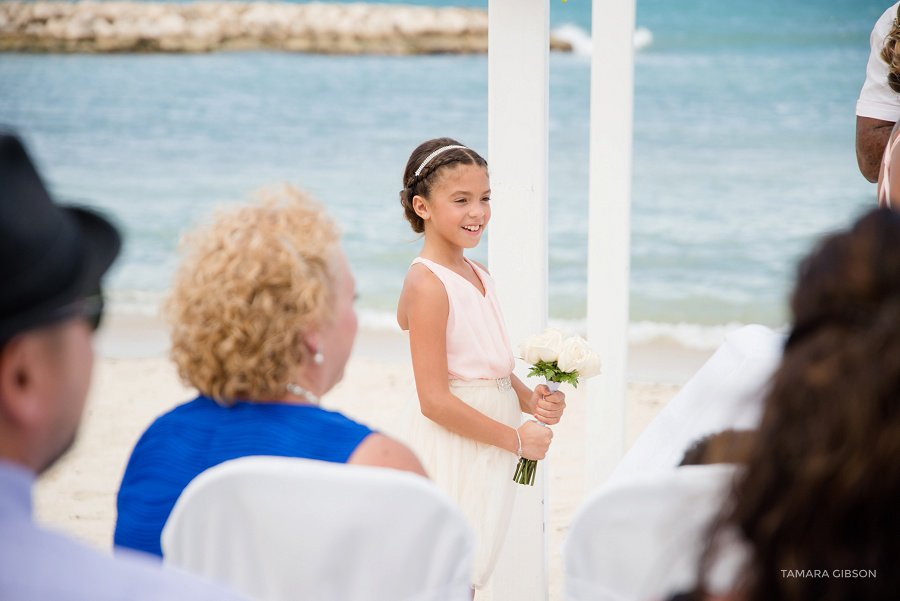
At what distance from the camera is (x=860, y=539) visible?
0.85 m

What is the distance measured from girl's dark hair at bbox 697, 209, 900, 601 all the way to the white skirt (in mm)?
2004

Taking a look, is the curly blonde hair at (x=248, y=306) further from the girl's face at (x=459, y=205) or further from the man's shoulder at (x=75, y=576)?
the girl's face at (x=459, y=205)

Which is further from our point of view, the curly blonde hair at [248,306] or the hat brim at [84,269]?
the curly blonde hair at [248,306]

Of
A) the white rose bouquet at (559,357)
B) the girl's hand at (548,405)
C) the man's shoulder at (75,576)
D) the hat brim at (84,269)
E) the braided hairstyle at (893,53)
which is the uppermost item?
the braided hairstyle at (893,53)

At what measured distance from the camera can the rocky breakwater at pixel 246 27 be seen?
67.9 ft

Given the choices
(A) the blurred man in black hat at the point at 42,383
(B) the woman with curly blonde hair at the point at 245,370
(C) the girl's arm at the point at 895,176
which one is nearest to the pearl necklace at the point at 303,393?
(B) the woman with curly blonde hair at the point at 245,370

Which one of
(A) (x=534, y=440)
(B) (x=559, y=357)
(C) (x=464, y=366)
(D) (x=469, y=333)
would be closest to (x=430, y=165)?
(D) (x=469, y=333)

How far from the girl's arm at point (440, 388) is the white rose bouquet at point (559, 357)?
98 mm

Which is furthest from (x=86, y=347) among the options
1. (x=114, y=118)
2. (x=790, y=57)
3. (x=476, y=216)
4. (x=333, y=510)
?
(x=114, y=118)

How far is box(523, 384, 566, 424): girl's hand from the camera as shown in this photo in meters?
2.77

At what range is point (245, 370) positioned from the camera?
1616 mm

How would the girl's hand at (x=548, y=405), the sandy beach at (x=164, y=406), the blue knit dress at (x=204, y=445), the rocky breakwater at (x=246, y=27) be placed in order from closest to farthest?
the blue knit dress at (x=204, y=445) → the girl's hand at (x=548, y=405) → the sandy beach at (x=164, y=406) → the rocky breakwater at (x=246, y=27)

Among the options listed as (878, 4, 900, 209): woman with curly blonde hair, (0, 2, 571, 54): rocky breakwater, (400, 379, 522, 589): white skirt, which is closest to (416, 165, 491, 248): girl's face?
(400, 379, 522, 589): white skirt

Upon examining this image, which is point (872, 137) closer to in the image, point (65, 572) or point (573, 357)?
point (573, 357)
